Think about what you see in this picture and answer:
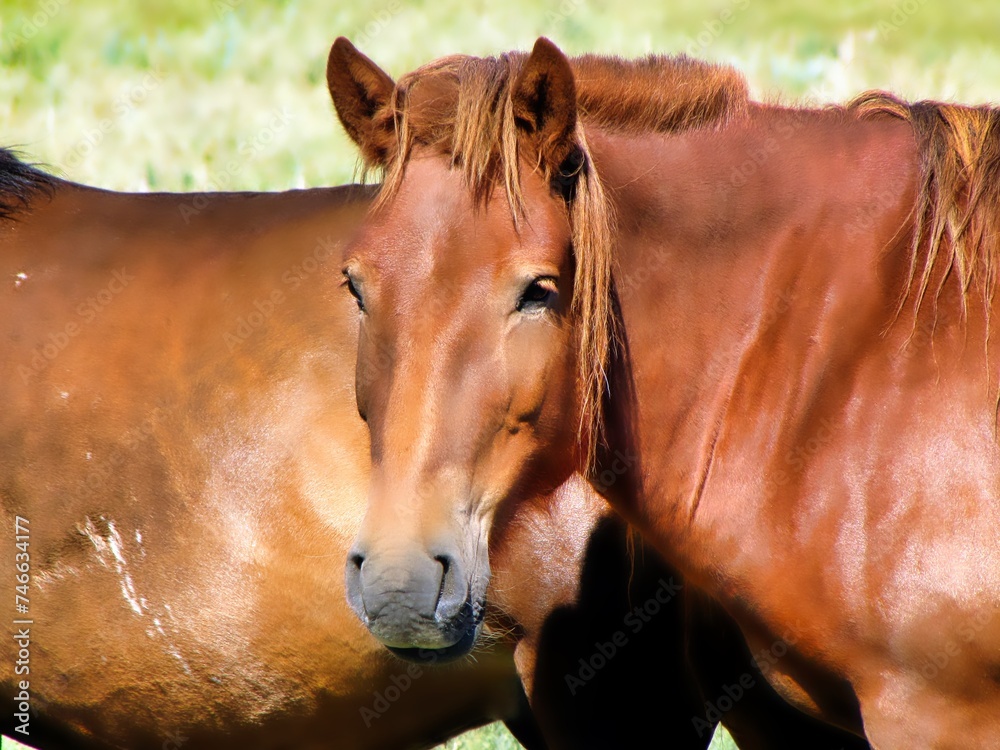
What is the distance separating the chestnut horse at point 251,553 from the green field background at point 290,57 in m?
5.31

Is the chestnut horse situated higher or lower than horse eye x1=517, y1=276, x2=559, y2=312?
lower

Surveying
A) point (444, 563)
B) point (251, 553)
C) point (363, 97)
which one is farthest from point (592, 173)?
point (251, 553)

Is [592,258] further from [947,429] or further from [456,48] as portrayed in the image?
[456,48]

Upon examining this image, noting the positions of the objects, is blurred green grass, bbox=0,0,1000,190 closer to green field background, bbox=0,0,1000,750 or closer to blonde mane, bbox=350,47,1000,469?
green field background, bbox=0,0,1000,750

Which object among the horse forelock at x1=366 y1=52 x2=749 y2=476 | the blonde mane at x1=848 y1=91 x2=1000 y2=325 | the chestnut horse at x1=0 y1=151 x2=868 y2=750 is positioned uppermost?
the horse forelock at x1=366 y1=52 x2=749 y2=476

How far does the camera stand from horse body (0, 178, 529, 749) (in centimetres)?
331

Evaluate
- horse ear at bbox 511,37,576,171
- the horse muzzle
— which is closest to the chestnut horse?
the horse muzzle

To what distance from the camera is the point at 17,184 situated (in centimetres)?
386

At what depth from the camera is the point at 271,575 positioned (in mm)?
3314

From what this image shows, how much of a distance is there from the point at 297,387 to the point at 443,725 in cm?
126

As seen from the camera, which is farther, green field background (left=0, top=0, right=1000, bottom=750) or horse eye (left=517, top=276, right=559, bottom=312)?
green field background (left=0, top=0, right=1000, bottom=750)

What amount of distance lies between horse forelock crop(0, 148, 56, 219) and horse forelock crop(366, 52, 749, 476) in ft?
5.57

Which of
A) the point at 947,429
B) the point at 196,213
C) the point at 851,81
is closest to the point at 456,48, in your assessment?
the point at 851,81

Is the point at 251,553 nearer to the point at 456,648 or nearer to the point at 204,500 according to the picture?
the point at 204,500
